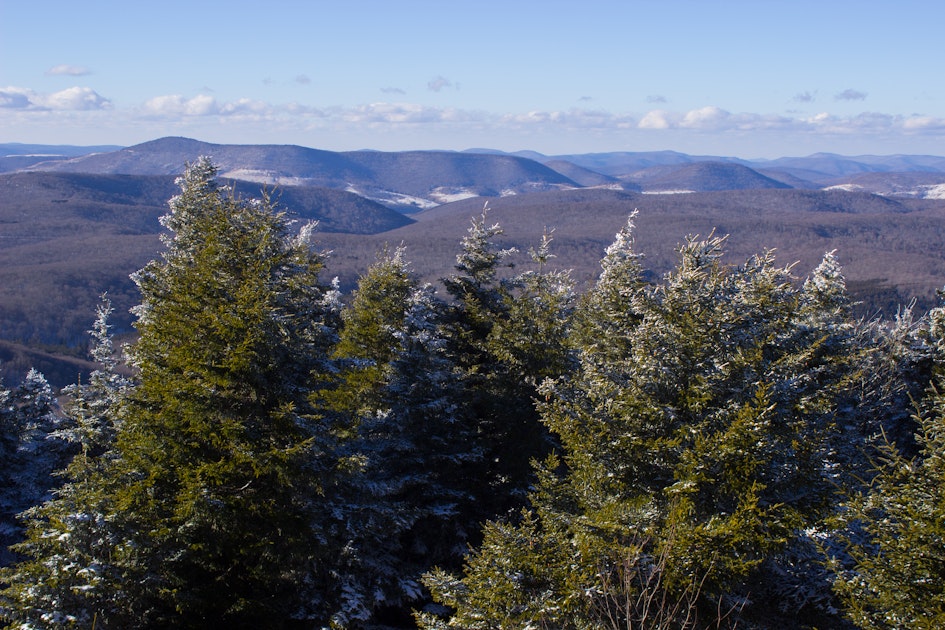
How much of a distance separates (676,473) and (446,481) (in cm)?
906

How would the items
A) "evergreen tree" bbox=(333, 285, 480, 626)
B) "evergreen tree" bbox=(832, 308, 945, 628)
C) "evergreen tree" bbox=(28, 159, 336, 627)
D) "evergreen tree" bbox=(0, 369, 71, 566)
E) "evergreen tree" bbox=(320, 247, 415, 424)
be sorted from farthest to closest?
"evergreen tree" bbox=(0, 369, 71, 566) < "evergreen tree" bbox=(320, 247, 415, 424) < "evergreen tree" bbox=(333, 285, 480, 626) < "evergreen tree" bbox=(28, 159, 336, 627) < "evergreen tree" bbox=(832, 308, 945, 628)

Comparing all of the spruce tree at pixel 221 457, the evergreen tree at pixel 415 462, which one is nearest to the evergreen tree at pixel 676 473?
the spruce tree at pixel 221 457

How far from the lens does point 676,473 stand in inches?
376

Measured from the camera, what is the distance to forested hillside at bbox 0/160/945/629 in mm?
8898

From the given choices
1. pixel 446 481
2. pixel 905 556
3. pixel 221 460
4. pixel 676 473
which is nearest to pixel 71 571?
pixel 221 460

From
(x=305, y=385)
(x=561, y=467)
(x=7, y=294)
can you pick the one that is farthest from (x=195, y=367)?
(x=7, y=294)

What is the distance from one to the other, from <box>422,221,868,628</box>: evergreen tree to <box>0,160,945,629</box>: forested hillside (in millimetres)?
48

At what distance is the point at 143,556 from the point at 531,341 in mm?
10593

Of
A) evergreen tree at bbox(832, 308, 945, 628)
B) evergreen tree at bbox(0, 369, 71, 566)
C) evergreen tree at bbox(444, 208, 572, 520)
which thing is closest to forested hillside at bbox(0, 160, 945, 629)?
evergreen tree at bbox(832, 308, 945, 628)

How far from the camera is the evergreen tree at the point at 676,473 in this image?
28.7ft

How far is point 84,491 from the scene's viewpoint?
10.4 metres

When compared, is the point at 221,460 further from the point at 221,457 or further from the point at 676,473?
the point at 676,473

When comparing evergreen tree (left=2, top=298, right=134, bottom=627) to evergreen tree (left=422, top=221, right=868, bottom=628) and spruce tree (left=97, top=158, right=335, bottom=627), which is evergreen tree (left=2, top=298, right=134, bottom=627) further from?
evergreen tree (left=422, top=221, right=868, bottom=628)

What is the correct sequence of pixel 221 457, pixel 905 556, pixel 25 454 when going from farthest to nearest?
pixel 25 454
pixel 221 457
pixel 905 556
